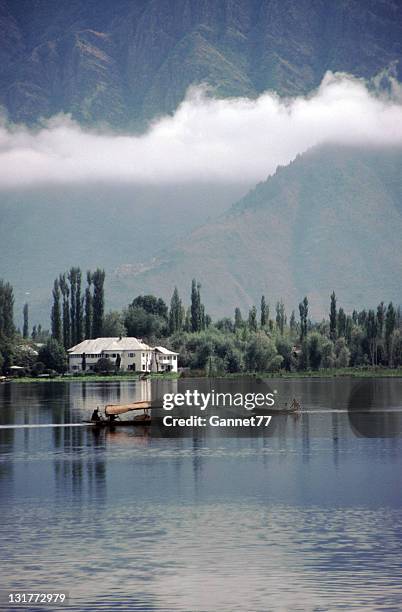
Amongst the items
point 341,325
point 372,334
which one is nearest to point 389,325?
point 372,334

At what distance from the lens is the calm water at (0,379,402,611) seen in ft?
95.1

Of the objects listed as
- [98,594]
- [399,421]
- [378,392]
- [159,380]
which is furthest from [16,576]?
[159,380]

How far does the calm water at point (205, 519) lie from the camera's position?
29000 millimetres

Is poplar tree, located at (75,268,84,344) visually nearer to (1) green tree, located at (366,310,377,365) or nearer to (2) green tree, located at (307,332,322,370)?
(2) green tree, located at (307,332,322,370)

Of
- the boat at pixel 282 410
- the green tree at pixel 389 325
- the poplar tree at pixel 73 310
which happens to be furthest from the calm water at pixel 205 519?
the poplar tree at pixel 73 310

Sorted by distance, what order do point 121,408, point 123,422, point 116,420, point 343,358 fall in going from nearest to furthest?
point 123,422 → point 116,420 → point 121,408 → point 343,358

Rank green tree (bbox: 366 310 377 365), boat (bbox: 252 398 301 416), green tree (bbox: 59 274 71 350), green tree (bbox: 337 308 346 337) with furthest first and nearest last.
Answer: green tree (bbox: 337 308 346 337) → green tree (bbox: 59 274 71 350) → green tree (bbox: 366 310 377 365) → boat (bbox: 252 398 301 416)

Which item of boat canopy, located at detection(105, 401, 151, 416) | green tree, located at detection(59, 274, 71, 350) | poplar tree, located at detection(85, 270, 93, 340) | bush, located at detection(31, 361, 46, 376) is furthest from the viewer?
poplar tree, located at detection(85, 270, 93, 340)

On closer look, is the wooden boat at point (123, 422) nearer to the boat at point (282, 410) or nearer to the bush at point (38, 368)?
the boat at point (282, 410)

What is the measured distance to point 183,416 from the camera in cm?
9050

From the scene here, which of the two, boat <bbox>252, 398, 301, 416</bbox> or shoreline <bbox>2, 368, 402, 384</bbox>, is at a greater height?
shoreline <bbox>2, 368, 402, 384</bbox>

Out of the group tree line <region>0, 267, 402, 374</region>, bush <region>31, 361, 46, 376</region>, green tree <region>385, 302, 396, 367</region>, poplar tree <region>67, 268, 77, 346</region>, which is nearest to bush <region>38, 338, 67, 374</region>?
tree line <region>0, 267, 402, 374</region>

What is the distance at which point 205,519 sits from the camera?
39.1 m

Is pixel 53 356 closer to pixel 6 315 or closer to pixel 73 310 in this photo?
pixel 6 315
